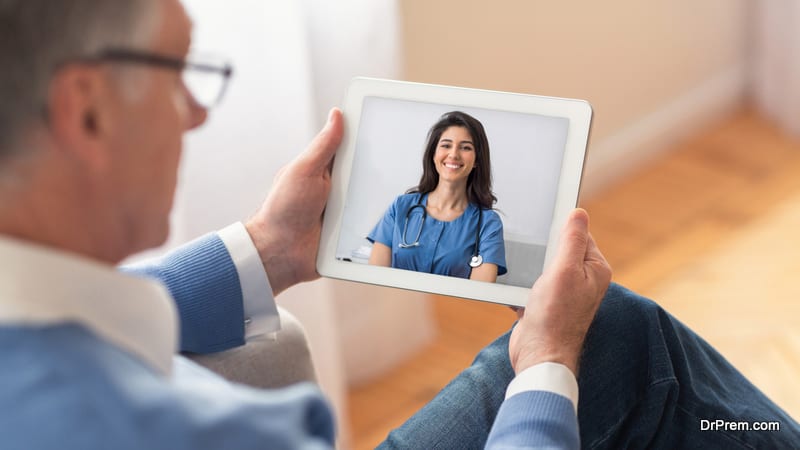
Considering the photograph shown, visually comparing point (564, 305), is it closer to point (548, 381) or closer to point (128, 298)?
point (548, 381)

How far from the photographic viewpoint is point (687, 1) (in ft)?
7.93

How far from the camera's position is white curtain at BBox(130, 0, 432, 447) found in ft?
4.87

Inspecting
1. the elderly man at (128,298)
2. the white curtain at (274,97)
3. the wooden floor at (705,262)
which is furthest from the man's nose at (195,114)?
the wooden floor at (705,262)

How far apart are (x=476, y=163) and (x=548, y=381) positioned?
0.27 m

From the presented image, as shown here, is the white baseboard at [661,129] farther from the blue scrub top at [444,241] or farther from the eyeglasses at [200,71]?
the eyeglasses at [200,71]

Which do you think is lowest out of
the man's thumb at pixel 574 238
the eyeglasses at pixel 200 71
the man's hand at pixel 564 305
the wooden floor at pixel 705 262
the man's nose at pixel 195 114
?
the wooden floor at pixel 705 262

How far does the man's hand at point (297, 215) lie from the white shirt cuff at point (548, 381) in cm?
30

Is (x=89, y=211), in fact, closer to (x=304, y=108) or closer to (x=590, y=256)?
(x=590, y=256)

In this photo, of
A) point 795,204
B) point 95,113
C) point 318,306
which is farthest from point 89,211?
point 795,204

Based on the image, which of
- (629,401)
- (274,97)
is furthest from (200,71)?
(274,97)

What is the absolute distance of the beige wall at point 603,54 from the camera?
2.01 meters

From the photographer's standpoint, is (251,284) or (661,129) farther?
(661,129)

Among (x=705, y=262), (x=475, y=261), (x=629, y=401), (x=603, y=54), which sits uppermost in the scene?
(x=603, y=54)

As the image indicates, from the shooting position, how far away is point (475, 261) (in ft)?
3.57
